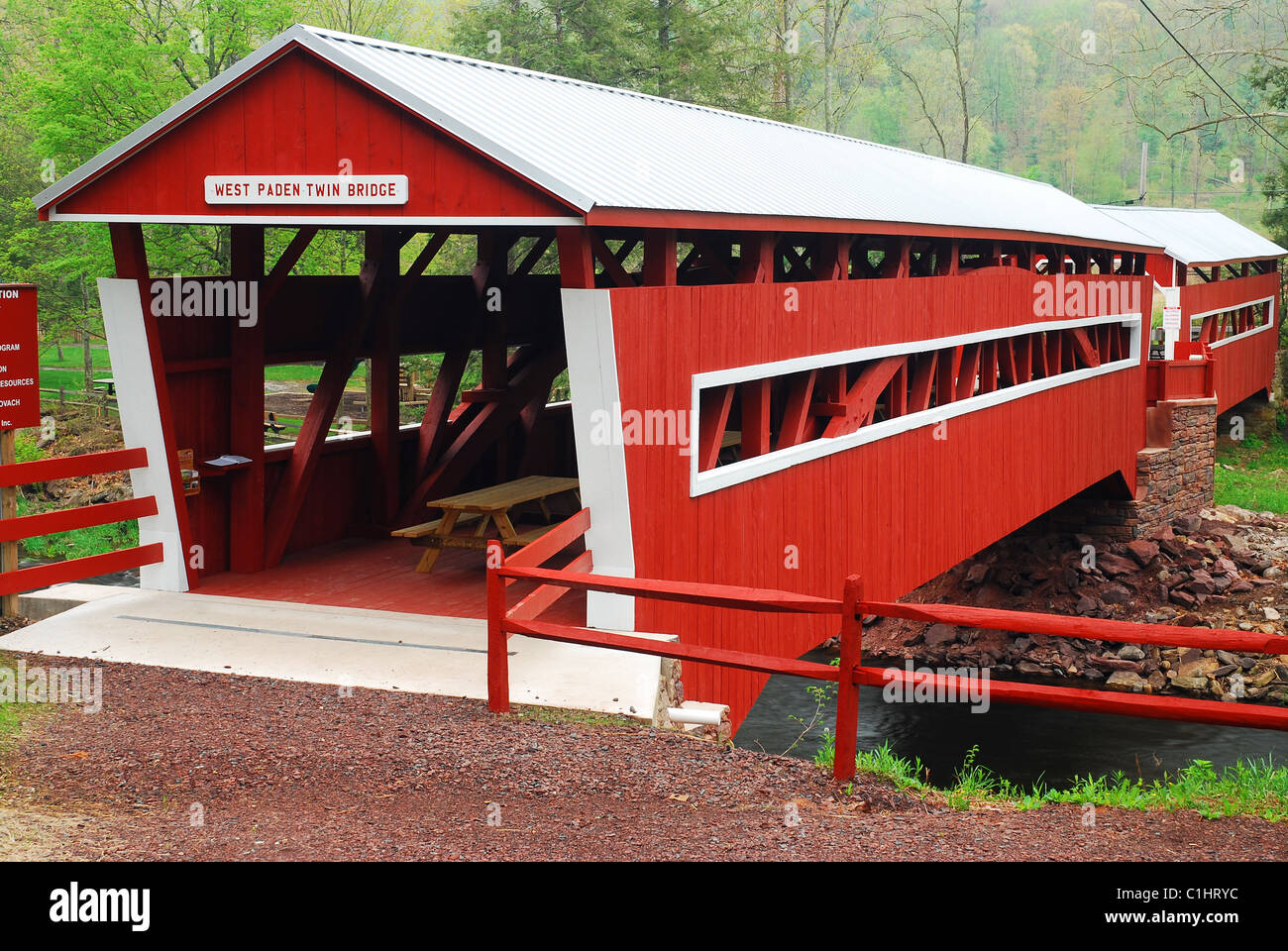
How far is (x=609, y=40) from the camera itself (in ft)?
98.6

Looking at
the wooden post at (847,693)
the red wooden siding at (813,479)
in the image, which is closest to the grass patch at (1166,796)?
the wooden post at (847,693)

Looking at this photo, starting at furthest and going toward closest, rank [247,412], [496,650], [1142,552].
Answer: [1142,552], [247,412], [496,650]

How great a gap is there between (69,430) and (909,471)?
69.3 feet

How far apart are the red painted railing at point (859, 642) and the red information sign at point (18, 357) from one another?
386 centimetres

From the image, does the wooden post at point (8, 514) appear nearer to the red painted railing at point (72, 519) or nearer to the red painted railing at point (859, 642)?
the red painted railing at point (72, 519)

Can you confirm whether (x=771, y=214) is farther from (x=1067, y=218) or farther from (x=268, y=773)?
(x=1067, y=218)

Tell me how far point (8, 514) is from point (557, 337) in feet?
17.0

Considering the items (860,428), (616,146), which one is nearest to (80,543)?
(860,428)

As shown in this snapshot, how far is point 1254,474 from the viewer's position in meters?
28.6

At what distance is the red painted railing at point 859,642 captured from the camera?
208 inches

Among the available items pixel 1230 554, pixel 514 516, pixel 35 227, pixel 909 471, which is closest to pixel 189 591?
pixel 514 516

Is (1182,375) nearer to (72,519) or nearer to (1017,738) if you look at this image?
(1017,738)

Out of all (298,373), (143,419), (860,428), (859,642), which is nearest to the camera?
(859,642)

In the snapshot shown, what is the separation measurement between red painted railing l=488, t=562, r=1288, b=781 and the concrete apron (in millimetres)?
395
